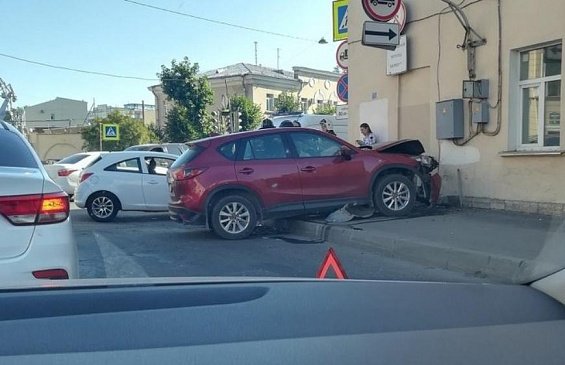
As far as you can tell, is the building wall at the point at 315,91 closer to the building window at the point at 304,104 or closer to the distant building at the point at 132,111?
the building window at the point at 304,104

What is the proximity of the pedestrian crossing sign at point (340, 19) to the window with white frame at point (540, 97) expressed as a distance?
590 cm

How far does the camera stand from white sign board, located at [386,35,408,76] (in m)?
12.5

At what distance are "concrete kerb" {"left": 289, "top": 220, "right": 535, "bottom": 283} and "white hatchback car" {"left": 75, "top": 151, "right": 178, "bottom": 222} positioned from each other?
12.5 ft

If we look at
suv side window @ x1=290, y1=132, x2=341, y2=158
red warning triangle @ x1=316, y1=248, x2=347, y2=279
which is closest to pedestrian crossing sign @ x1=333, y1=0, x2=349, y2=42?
suv side window @ x1=290, y1=132, x2=341, y2=158

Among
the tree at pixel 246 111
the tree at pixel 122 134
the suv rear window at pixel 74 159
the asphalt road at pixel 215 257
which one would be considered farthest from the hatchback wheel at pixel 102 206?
the tree at pixel 122 134

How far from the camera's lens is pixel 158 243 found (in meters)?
9.32

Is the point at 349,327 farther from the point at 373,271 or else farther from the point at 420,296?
the point at 373,271

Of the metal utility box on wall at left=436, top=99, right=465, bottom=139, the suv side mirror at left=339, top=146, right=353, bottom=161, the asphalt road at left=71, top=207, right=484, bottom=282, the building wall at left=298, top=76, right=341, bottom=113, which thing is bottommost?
the asphalt road at left=71, top=207, right=484, bottom=282

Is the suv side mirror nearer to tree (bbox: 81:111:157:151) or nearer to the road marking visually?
the road marking

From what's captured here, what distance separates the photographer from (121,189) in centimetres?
1229

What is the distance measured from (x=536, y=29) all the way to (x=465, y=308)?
8.89 meters

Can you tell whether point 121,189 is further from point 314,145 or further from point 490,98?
point 490,98

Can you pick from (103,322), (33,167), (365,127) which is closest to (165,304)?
(103,322)

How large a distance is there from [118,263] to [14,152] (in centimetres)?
349
